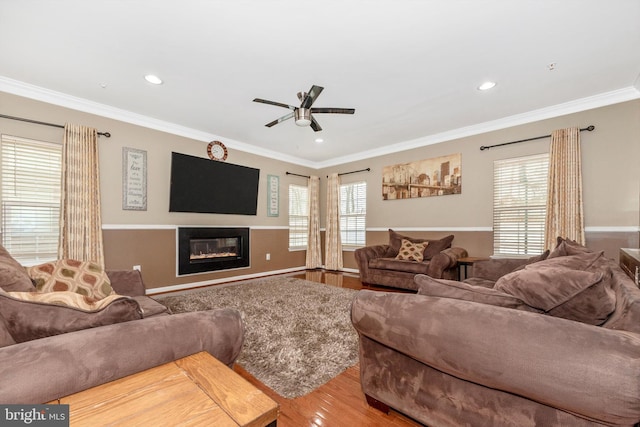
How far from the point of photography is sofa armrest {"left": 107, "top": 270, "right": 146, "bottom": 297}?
86.1 inches

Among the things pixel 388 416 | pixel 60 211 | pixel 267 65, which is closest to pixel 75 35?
pixel 267 65

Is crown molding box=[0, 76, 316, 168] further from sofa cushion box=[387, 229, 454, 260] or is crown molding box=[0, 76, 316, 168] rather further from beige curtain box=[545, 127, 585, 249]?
beige curtain box=[545, 127, 585, 249]

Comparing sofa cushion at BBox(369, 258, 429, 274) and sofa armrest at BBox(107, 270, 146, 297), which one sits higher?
sofa armrest at BBox(107, 270, 146, 297)

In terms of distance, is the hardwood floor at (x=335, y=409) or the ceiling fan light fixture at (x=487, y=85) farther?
the ceiling fan light fixture at (x=487, y=85)

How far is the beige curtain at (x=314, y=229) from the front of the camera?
21.1 feet

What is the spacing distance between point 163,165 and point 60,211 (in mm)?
1411

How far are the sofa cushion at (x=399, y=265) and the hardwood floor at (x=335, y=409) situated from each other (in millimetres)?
2581

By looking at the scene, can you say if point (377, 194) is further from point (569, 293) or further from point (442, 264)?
point (569, 293)

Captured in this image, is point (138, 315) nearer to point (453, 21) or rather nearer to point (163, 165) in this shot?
point (453, 21)

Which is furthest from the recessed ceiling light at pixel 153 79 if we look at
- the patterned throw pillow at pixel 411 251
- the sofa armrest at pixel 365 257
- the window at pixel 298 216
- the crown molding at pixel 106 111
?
the patterned throw pillow at pixel 411 251

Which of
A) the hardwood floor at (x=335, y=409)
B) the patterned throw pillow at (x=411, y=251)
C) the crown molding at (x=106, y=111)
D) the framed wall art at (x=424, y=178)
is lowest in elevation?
the hardwood floor at (x=335, y=409)

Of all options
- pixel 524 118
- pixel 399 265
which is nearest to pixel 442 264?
pixel 399 265

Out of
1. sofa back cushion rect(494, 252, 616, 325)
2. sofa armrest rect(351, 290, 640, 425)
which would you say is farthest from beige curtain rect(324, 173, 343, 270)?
sofa back cushion rect(494, 252, 616, 325)

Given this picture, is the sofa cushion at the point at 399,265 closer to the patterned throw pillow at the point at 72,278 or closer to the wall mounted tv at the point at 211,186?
the wall mounted tv at the point at 211,186
